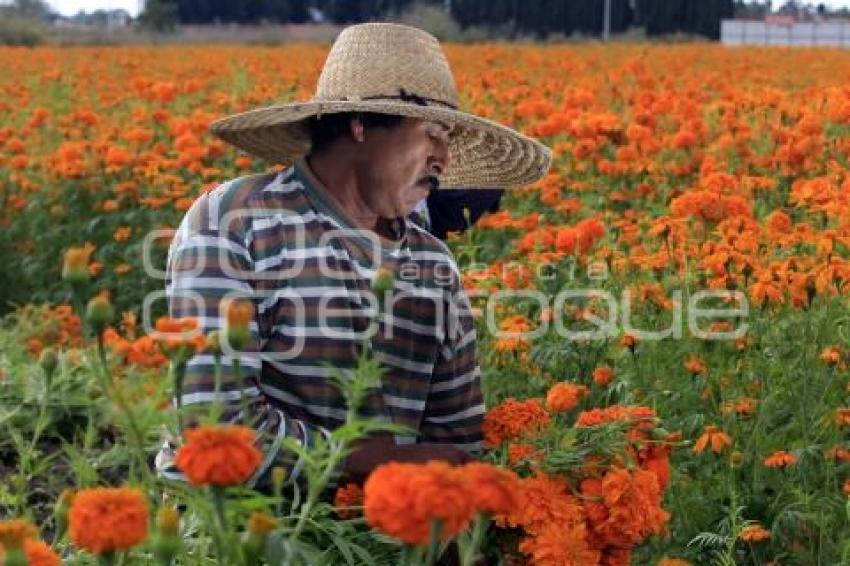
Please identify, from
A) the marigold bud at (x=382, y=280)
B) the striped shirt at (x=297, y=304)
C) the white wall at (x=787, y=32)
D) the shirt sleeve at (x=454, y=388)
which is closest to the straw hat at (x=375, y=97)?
the striped shirt at (x=297, y=304)

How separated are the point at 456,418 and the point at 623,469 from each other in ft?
2.05

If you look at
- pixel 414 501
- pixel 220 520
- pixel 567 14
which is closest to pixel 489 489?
pixel 414 501

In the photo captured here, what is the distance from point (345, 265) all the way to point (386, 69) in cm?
32

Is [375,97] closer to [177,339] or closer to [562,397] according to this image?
[562,397]

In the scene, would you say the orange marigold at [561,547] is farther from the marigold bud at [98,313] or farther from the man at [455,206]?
the man at [455,206]

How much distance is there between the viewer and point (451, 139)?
8.86 feet

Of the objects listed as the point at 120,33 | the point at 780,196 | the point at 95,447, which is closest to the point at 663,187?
the point at 780,196

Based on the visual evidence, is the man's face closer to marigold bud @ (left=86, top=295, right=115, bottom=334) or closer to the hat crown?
the hat crown

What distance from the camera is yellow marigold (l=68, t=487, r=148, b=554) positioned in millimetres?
1196

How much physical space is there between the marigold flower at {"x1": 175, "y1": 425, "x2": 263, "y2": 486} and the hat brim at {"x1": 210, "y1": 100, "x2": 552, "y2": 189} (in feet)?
3.64

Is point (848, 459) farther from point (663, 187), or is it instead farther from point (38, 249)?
point (38, 249)

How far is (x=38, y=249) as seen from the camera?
597cm

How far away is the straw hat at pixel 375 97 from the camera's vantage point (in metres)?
2.32

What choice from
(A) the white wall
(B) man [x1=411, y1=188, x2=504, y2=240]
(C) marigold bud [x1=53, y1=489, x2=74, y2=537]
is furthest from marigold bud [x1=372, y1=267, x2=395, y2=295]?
(A) the white wall
